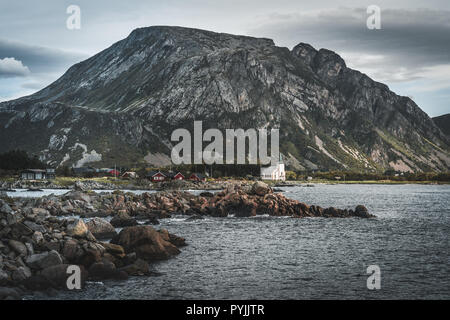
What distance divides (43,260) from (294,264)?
75.4ft

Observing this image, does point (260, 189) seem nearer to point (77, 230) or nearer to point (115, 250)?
point (77, 230)

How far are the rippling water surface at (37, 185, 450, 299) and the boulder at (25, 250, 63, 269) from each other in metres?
3.59

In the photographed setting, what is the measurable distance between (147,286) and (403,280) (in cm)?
2120

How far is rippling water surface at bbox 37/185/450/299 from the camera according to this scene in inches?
1282

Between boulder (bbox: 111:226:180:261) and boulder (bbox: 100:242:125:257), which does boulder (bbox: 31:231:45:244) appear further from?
boulder (bbox: 111:226:180:261)

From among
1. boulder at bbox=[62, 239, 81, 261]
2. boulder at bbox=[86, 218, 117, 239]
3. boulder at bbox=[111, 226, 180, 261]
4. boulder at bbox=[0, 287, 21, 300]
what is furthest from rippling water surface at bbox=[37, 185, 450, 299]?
boulder at bbox=[86, 218, 117, 239]

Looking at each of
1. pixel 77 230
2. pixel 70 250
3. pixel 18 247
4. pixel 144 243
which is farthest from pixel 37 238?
pixel 144 243

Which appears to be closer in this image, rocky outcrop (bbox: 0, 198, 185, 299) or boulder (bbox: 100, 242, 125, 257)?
rocky outcrop (bbox: 0, 198, 185, 299)

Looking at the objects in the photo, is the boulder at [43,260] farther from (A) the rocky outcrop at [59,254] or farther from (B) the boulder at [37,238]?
(B) the boulder at [37,238]

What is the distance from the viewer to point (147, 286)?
33.5m
